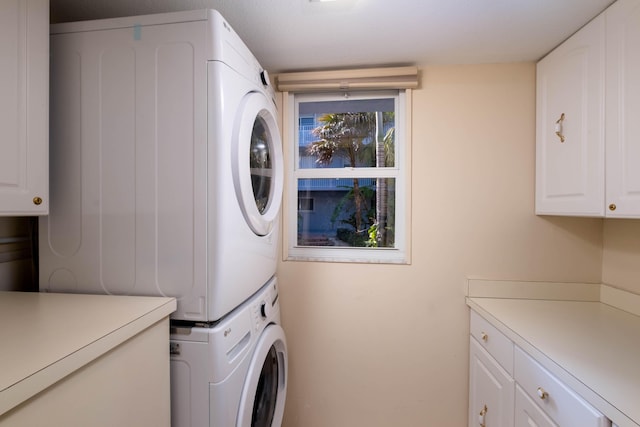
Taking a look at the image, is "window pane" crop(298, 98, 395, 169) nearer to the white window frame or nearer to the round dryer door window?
the white window frame

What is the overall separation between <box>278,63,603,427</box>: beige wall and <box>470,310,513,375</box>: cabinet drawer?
10 centimetres

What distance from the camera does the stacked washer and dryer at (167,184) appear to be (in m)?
0.80

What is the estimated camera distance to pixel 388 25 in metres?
1.18

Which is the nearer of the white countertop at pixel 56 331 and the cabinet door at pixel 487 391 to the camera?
the white countertop at pixel 56 331

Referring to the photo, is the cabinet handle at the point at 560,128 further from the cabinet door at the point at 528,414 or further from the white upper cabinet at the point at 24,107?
the white upper cabinet at the point at 24,107

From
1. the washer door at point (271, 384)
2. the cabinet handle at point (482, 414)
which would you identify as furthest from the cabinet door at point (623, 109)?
the washer door at point (271, 384)

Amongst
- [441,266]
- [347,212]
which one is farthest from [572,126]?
[347,212]

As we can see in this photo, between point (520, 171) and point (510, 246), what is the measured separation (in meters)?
0.44

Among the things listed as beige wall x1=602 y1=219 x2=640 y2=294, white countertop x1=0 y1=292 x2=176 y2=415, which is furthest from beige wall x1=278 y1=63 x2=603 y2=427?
white countertop x1=0 y1=292 x2=176 y2=415

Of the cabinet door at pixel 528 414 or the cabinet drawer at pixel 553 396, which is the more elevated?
the cabinet drawer at pixel 553 396

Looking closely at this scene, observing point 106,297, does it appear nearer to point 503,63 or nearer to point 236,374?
point 236,374

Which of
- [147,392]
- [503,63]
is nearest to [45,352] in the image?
[147,392]

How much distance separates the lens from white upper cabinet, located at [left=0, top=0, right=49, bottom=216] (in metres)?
0.76

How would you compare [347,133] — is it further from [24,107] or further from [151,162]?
[24,107]
